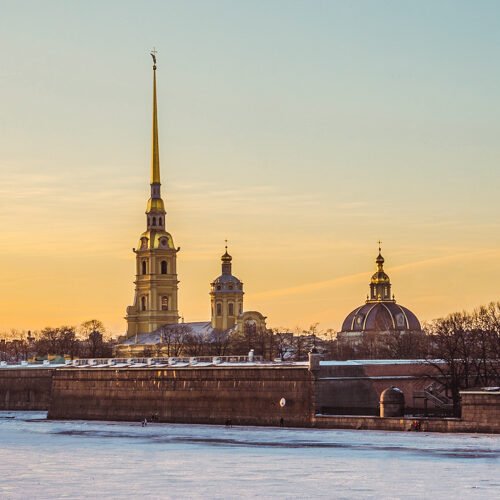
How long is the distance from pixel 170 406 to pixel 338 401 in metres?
10.7

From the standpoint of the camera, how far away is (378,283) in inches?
6486

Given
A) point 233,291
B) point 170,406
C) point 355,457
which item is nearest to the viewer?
point 355,457

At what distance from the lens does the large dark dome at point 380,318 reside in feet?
511

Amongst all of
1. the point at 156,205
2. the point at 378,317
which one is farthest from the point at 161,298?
the point at 378,317

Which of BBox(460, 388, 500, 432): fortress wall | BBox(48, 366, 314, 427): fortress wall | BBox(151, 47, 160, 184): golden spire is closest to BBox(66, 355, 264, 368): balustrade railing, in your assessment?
BBox(48, 366, 314, 427): fortress wall

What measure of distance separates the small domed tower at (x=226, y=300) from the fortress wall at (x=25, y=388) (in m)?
60.7

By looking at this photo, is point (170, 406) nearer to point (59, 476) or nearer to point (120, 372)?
point (120, 372)

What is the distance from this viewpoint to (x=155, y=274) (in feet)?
497

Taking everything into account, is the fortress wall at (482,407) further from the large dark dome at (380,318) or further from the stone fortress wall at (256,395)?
the large dark dome at (380,318)

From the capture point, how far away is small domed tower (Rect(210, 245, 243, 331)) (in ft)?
500

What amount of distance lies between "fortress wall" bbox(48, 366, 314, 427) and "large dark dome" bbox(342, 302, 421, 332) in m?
77.3

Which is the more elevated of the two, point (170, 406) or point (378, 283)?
point (378, 283)

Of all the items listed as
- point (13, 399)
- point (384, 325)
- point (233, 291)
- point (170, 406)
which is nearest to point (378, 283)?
point (384, 325)

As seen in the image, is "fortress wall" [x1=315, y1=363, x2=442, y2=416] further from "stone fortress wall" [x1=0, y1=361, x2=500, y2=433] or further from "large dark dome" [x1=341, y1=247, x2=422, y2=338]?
"large dark dome" [x1=341, y1=247, x2=422, y2=338]
